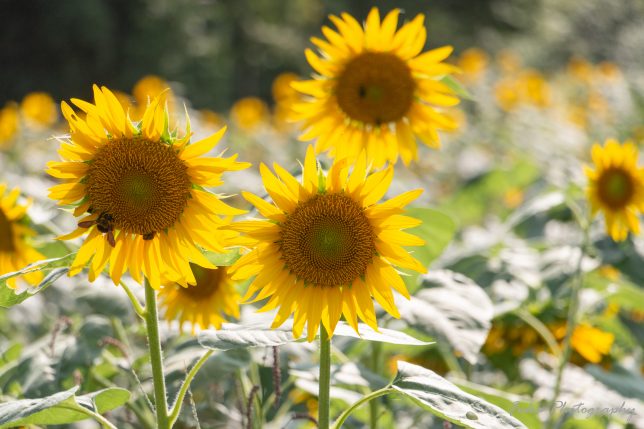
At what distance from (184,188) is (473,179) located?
8.38ft

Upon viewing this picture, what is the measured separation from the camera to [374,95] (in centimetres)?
220

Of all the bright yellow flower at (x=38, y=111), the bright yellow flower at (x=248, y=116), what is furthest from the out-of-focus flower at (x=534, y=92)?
the bright yellow flower at (x=38, y=111)

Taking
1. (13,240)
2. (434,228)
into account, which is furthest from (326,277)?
(13,240)

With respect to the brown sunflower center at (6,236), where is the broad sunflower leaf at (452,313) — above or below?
below

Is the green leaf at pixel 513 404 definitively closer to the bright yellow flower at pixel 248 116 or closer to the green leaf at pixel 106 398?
the green leaf at pixel 106 398

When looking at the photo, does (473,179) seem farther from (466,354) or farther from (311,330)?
(311,330)

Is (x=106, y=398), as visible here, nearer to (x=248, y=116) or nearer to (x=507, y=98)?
(x=507, y=98)

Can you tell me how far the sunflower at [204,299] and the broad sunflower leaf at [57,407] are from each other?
18.9 inches

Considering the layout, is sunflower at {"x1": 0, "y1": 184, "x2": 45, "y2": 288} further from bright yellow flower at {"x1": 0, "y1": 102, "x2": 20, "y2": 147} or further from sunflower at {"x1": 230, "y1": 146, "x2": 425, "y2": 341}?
bright yellow flower at {"x1": 0, "y1": 102, "x2": 20, "y2": 147}

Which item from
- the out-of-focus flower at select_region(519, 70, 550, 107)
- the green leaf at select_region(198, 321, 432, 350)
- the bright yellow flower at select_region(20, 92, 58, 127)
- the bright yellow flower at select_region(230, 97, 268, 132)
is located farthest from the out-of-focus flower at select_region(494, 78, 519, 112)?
the green leaf at select_region(198, 321, 432, 350)

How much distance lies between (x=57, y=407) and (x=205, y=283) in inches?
25.0

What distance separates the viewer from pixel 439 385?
1.30 m

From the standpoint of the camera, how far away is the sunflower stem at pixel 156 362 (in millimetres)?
1343

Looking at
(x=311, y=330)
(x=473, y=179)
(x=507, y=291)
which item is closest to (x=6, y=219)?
(x=311, y=330)
